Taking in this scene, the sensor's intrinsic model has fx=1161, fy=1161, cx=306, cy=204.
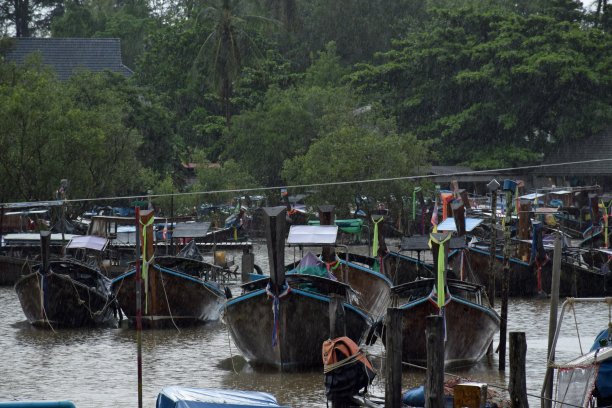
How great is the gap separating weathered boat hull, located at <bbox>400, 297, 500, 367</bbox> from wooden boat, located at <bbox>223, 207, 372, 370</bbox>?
1.09 meters

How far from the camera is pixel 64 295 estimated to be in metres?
26.0

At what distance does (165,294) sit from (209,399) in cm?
1215

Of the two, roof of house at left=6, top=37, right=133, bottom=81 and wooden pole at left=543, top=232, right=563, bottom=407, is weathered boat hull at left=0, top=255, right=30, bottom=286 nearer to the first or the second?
wooden pole at left=543, top=232, right=563, bottom=407

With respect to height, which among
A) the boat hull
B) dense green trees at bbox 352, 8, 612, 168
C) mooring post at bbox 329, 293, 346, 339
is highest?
dense green trees at bbox 352, 8, 612, 168

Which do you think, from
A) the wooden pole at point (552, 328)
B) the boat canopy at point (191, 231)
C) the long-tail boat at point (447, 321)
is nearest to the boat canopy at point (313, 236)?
the long-tail boat at point (447, 321)

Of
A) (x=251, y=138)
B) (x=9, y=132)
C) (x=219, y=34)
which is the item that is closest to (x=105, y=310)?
(x=9, y=132)

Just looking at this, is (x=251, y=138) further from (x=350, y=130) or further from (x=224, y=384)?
(x=224, y=384)

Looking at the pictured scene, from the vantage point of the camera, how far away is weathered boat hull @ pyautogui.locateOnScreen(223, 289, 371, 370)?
798 inches

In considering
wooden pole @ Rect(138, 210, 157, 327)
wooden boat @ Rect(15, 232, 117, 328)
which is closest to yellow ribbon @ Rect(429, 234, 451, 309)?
wooden pole @ Rect(138, 210, 157, 327)

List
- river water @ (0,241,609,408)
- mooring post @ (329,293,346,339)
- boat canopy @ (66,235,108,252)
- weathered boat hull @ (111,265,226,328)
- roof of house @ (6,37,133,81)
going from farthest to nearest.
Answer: roof of house @ (6,37,133,81)
boat canopy @ (66,235,108,252)
weathered boat hull @ (111,265,226,328)
river water @ (0,241,609,408)
mooring post @ (329,293,346,339)

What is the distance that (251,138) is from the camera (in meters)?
54.3

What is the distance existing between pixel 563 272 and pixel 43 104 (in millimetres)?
19054

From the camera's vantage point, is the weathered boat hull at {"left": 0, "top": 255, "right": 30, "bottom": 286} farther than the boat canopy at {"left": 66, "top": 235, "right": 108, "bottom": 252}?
Yes

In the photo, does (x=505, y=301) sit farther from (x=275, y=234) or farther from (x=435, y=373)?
(x=435, y=373)
